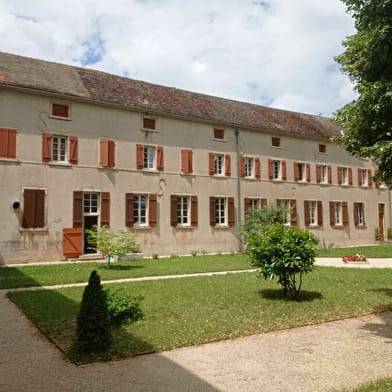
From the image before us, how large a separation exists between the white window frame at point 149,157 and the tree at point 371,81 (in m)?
14.1

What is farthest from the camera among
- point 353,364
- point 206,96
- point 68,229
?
point 206,96

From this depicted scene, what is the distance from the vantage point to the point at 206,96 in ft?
80.0

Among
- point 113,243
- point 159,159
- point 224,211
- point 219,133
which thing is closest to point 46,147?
point 159,159

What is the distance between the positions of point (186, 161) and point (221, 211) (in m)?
3.51

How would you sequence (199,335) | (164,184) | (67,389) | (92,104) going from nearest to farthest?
(67,389) < (199,335) < (92,104) < (164,184)

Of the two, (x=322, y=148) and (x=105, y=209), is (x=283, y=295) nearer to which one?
(x=105, y=209)

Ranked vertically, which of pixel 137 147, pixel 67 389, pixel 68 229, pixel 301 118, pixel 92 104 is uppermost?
pixel 301 118

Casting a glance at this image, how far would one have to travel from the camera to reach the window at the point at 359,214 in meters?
27.5

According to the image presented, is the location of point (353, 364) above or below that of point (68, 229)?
below

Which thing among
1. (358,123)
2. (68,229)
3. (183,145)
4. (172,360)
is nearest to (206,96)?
(183,145)

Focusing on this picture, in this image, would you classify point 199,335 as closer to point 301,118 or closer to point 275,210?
point 275,210

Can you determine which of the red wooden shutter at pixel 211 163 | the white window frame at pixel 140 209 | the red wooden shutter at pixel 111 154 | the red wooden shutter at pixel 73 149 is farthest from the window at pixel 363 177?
the red wooden shutter at pixel 73 149

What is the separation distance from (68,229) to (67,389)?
44.9ft

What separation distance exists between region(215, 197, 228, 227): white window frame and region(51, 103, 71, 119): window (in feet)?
28.8
